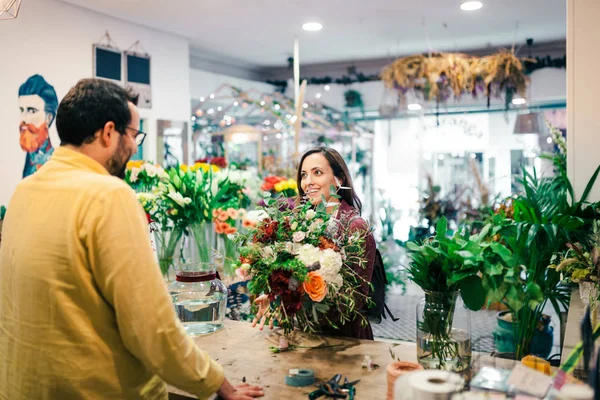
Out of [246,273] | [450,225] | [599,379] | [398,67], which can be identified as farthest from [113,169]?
[450,225]

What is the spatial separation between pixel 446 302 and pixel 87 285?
102cm

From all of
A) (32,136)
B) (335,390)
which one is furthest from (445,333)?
(32,136)

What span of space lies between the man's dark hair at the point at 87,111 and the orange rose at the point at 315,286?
788 mm

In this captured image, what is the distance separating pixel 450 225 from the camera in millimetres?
6766

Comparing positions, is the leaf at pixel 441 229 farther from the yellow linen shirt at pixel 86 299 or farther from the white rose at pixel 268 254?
the yellow linen shirt at pixel 86 299

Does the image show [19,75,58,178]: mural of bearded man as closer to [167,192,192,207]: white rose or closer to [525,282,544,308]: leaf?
[167,192,192,207]: white rose

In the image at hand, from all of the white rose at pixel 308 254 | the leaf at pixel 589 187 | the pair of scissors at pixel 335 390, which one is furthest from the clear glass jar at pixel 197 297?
the leaf at pixel 589 187

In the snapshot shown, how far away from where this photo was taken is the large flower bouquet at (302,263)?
1.85 m

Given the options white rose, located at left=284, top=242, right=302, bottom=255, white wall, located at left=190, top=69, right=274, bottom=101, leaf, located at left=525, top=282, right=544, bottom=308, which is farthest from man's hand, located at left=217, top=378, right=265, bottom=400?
white wall, located at left=190, top=69, right=274, bottom=101

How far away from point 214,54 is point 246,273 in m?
5.99

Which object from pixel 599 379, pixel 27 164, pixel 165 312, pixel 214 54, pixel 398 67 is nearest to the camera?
pixel 599 379

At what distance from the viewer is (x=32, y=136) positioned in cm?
449

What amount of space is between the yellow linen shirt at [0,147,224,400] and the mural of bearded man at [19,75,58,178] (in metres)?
3.43

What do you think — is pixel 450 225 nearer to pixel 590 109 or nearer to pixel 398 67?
pixel 398 67
